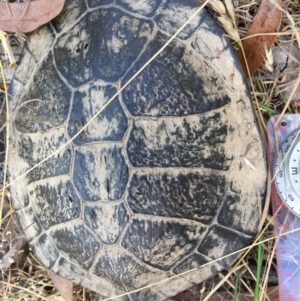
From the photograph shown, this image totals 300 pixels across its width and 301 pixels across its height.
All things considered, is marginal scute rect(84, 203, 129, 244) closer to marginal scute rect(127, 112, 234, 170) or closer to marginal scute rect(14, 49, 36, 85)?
marginal scute rect(127, 112, 234, 170)

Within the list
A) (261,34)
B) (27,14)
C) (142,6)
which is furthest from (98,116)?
(261,34)

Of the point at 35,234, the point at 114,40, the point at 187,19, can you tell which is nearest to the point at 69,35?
the point at 114,40

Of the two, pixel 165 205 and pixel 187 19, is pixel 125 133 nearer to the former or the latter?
pixel 165 205

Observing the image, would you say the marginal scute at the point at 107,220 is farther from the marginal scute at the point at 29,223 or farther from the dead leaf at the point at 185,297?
the dead leaf at the point at 185,297

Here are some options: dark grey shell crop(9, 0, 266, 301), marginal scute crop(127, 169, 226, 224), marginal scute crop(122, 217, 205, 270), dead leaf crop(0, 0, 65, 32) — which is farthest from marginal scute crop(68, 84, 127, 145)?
dead leaf crop(0, 0, 65, 32)

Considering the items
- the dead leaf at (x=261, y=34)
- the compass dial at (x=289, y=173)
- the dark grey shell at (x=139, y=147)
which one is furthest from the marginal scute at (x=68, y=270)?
the dead leaf at (x=261, y=34)

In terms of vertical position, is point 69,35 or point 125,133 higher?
point 69,35
